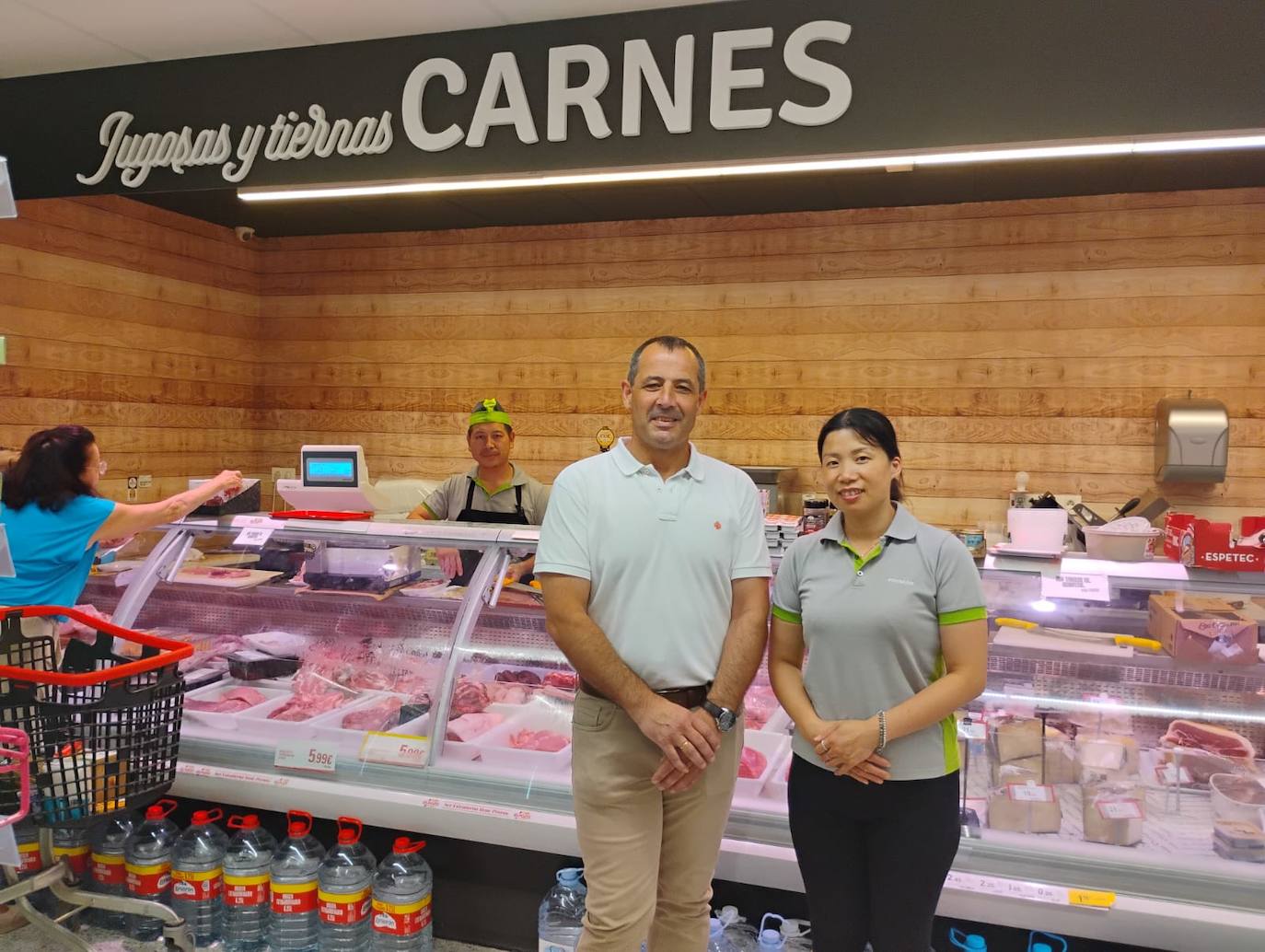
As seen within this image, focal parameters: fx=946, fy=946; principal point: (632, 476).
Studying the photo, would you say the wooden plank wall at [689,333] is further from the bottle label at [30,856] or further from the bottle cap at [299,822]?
the bottle cap at [299,822]

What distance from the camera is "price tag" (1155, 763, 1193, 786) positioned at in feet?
8.18

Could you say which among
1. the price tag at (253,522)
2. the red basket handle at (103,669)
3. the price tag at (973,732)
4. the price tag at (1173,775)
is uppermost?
the price tag at (253,522)

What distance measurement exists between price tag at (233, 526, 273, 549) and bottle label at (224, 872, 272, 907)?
3.58 ft

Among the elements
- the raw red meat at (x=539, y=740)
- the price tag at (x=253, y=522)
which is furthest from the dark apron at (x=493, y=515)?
the raw red meat at (x=539, y=740)

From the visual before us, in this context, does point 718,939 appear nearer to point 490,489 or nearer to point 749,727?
point 749,727

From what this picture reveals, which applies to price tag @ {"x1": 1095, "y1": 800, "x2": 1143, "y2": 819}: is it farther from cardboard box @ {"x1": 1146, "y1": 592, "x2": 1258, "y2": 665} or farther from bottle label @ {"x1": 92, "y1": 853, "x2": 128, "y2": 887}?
bottle label @ {"x1": 92, "y1": 853, "x2": 128, "y2": 887}

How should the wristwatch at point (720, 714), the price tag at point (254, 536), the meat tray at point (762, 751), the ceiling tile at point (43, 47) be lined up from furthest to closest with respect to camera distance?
1. the ceiling tile at point (43, 47)
2. the price tag at point (254, 536)
3. the meat tray at point (762, 751)
4. the wristwatch at point (720, 714)

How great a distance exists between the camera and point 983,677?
202cm

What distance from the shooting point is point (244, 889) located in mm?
2959

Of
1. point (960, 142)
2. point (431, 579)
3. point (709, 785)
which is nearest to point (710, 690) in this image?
point (709, 785)

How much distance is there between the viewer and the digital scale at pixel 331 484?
11.6 ft

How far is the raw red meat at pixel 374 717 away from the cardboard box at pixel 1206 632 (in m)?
2.35

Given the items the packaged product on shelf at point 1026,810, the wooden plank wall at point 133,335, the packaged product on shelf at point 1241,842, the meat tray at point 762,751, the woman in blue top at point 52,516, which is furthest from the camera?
the wooden plank wall at point 133,335

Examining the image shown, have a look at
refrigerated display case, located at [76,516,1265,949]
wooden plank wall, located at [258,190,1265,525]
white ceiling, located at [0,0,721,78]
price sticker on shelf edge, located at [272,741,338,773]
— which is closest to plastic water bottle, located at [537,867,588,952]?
refrigerated display case, located at [76,516,1265,949]
